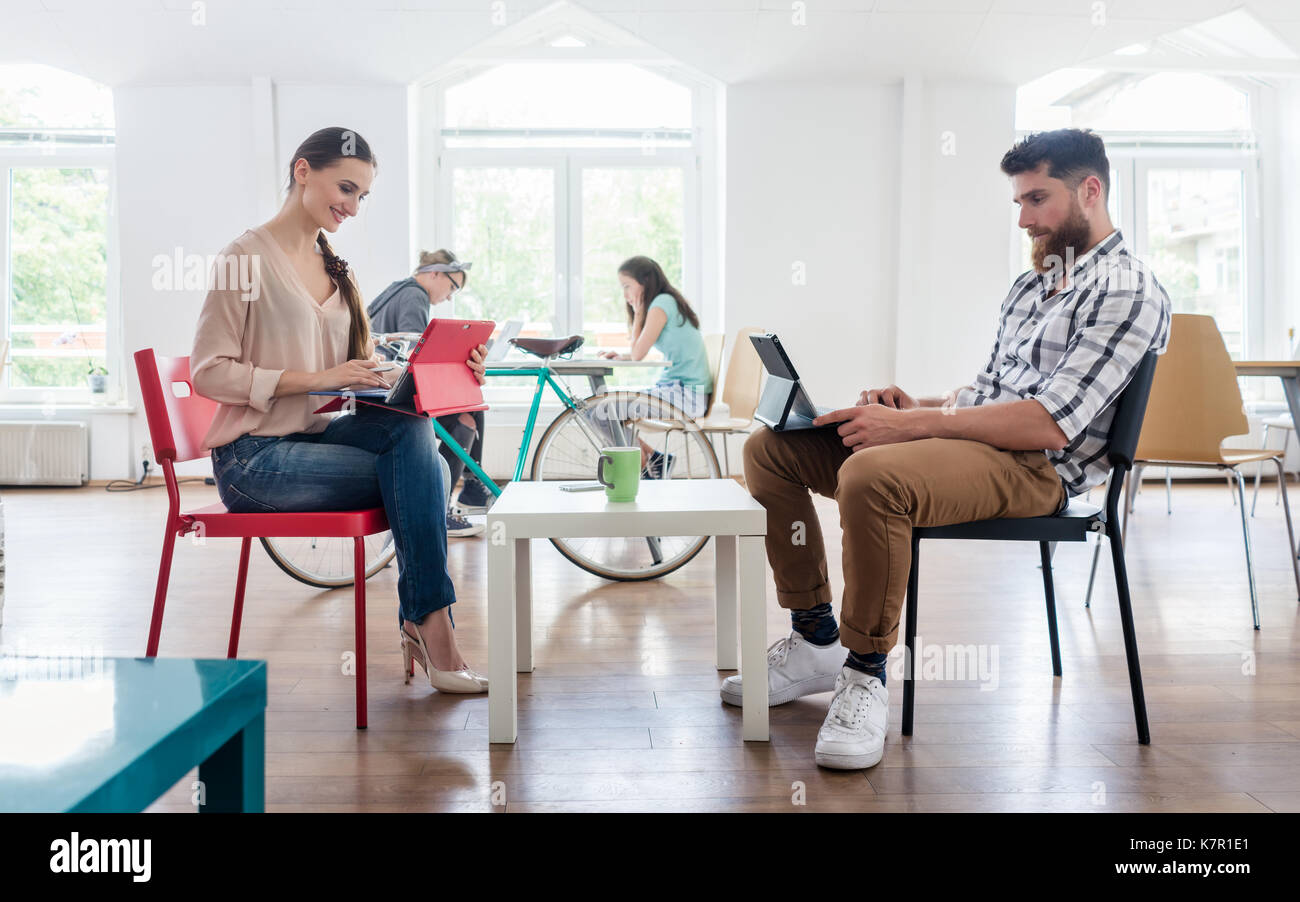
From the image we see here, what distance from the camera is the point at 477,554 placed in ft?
11.6

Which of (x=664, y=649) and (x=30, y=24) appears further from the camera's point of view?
(x=30, y=24)

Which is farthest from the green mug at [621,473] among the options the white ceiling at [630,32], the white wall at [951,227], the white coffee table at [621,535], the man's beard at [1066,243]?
the white wall at [951,227]

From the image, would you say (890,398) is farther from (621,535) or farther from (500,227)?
(500,227)

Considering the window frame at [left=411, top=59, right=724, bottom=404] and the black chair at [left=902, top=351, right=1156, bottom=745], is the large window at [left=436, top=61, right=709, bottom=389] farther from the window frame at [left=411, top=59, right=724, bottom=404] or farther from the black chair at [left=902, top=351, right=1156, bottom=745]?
the black chair at [left=902, top=351, right=1156, bottom=745]

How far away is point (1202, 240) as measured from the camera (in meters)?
6.21

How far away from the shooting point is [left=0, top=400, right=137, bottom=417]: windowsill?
5.74m

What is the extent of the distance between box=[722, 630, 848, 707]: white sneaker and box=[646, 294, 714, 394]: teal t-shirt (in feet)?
6.51

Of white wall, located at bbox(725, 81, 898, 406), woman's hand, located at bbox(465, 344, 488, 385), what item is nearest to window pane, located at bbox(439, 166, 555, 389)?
white wall, located at bbox(725, 81, 898, 406)

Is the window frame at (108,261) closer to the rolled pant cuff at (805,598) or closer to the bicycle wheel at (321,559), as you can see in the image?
the bicycle wheel at (321,559)

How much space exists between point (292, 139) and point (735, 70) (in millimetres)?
2492
